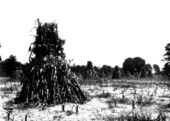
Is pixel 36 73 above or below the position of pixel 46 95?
above

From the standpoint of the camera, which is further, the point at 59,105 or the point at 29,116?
the point at 59,105

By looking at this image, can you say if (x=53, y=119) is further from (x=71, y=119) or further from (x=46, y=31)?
(x=46, y=31)

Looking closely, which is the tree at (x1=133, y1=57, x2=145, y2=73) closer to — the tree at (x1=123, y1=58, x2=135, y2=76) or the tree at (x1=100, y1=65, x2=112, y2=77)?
the tree at (x1=123, y1=58, x2=135, y2=76)

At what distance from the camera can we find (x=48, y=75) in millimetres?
7336

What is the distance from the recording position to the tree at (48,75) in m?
6.98

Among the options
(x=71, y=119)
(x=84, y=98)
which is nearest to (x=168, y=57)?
(x=84, y=98)

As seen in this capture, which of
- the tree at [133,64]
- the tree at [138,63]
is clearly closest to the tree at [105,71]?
the tree at [133,64]

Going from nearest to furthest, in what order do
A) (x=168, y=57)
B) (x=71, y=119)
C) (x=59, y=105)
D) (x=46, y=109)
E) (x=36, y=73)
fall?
(x=71, y=119), (x=46, y=109), (x=59, y=105), (x=36, y=73), (x=168, y=57)

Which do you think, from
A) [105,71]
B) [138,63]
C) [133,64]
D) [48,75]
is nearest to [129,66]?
[133,64]

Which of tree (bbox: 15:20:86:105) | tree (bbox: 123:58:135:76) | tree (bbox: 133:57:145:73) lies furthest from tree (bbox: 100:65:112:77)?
tree (bbox: 15:20:86:105)

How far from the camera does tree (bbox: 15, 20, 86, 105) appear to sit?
6.98 meters

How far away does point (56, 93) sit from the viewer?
7035mm

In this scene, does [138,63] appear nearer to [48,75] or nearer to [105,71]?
[105,71]

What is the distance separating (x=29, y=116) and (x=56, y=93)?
160 cm
